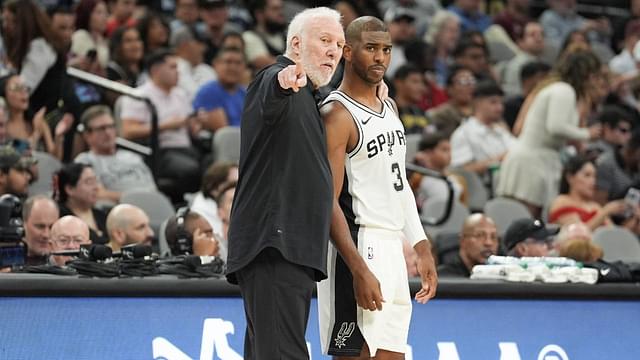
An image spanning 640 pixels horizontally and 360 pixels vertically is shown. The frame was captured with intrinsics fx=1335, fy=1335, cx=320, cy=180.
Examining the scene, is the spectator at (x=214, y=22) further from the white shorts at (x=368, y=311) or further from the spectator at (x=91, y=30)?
the white shorts at (x=368, y=311)

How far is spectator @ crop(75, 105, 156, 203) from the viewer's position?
35.5 feet

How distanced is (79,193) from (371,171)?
14.3 feet

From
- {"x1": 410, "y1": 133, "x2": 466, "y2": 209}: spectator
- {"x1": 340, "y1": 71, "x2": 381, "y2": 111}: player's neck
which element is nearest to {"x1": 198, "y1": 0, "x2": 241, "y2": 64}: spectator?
{"x1": 410, "y1": 133, "x2": 466, "y2": 209}: spectator

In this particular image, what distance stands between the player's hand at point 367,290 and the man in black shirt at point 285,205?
0.23 m

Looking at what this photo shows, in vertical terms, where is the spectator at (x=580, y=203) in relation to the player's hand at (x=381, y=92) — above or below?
below

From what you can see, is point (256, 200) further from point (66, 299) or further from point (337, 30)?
point (66, 299)

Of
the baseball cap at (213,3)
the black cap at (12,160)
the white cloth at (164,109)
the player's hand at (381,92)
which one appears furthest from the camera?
the baseball cap at (213,3)

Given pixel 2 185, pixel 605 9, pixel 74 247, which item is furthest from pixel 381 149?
pixel 605 9

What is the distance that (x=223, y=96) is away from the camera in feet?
40.7

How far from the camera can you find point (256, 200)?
541 centimetres

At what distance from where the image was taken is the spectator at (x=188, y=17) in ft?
46.5

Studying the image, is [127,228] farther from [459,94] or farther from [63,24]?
[459,94]

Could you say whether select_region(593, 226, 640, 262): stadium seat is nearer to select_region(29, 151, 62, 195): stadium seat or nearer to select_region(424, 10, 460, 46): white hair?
select_region(29, 151, 62, 195): stadium seat

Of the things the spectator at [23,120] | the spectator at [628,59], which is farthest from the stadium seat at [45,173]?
the spectator at [628,59]
